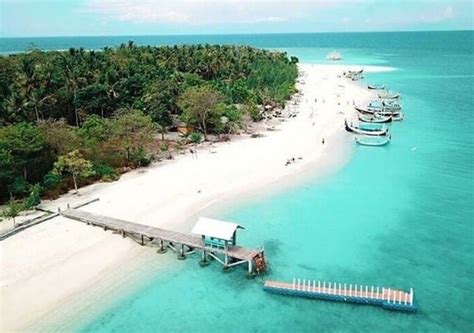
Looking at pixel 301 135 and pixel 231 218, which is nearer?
pixel 231 218

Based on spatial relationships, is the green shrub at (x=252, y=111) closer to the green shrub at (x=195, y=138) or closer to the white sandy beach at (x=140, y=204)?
the white sandy beach at (x=140, y=204)

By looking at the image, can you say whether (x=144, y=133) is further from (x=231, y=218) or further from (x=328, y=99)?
(x=328, y=99)

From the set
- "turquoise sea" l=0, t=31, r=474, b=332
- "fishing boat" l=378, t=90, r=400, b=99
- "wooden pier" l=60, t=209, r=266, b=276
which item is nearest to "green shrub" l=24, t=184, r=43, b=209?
"wooden pier" l=60, t=209, r=266, b=276

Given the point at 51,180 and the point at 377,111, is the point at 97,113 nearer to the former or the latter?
the point at 51,180

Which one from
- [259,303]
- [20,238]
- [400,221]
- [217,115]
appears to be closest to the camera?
[259,303]

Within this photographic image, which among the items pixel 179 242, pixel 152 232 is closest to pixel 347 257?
pixel 179 242

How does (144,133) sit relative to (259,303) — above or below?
above

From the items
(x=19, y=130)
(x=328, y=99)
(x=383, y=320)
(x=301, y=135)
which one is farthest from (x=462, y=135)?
(x=19, y=130)

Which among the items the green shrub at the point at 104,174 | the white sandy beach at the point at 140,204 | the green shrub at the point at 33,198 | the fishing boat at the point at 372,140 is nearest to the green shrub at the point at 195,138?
the white sandy beach at the point at 140,204
